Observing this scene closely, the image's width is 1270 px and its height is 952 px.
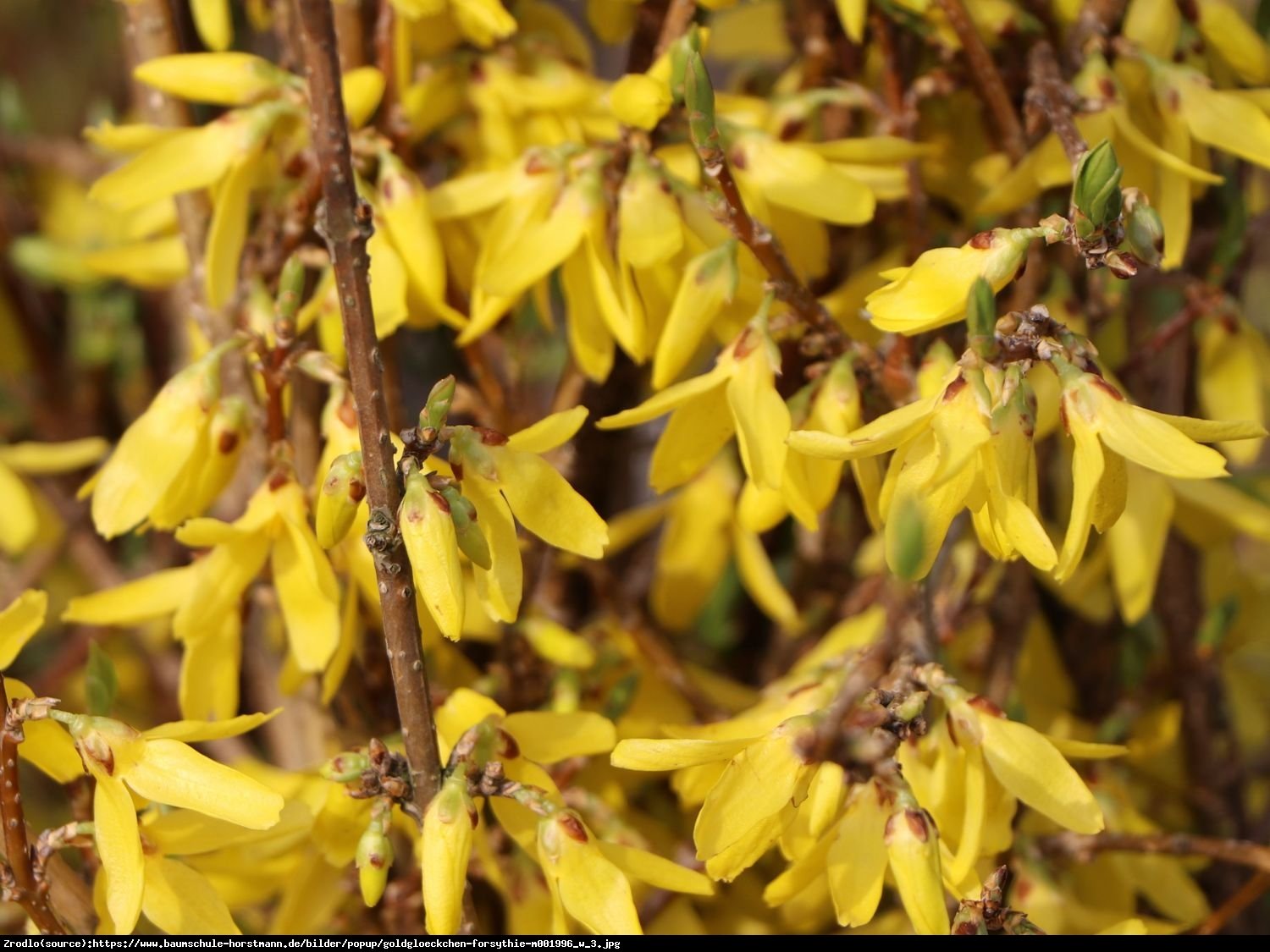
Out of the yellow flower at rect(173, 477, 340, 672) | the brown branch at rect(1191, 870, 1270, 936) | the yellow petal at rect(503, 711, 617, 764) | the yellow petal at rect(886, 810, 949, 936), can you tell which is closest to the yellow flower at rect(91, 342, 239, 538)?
the yellow flower at rect(173, 477, 340, 672)

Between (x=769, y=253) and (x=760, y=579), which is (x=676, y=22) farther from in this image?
(x=760, y=579)

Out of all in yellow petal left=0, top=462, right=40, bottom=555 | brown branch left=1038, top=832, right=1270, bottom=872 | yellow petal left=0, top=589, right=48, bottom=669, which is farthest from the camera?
yellow petal left=0, top=462, right=40, bottom=555

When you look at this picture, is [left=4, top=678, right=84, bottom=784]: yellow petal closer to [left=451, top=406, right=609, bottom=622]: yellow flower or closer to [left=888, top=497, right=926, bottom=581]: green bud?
[left=451, top=406, right=609, bottom=622]: yellow flower

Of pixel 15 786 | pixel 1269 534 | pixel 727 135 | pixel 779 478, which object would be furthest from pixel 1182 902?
pixel 15 786

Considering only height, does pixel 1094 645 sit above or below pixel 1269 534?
below

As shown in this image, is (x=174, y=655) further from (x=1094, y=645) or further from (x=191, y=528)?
(x=1094, y=645)

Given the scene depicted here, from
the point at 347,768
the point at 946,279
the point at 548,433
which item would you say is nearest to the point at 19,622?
the point at 347,768
